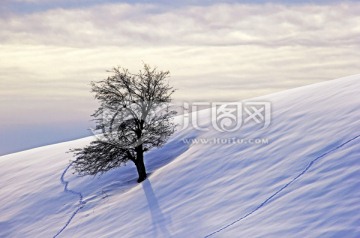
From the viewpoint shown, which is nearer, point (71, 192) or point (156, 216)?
point (156, 216)

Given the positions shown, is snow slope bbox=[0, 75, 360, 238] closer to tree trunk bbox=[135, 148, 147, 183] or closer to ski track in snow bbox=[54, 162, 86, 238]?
ski track in snow bbox=[54, 162, 86, 238]

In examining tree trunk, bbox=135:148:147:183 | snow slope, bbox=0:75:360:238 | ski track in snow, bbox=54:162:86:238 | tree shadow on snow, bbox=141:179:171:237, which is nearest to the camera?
snow slope, bbox=0:75:360:238

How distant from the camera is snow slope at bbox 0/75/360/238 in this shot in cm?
1458

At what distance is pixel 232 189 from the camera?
1820cm

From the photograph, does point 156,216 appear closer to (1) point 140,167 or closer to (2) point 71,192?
(1) point 140,167

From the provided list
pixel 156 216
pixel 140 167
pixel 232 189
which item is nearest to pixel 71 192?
pixel 140 167

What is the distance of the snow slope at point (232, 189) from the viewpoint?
574 inches

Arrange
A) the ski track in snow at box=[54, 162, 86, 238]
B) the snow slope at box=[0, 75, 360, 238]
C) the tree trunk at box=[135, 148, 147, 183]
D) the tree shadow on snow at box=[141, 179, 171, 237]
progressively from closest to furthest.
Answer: the snow slope at box=[0, 75, 360, 238], the tree shadow on snow at box=[141, 179, 171, 237], the ski track in snow at box=[54, 162, 86, 238], the tree trunk at box=[135, 148, 147, 183]

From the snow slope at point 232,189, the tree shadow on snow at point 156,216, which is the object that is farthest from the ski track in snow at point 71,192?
the tree shadow on snow at point 156,216

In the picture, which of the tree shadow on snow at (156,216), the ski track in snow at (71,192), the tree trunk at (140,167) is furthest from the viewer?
the tree trunk at (140,167)

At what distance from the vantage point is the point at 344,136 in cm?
1850

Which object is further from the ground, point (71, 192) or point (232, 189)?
point (71, 192)

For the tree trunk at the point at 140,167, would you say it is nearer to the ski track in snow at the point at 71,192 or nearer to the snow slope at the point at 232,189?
the snow slope at the point at 232,189

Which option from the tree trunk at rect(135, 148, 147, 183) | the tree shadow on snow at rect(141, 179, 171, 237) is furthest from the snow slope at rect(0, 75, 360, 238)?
the tree trunk at rect(135, 148, 147, 183)
